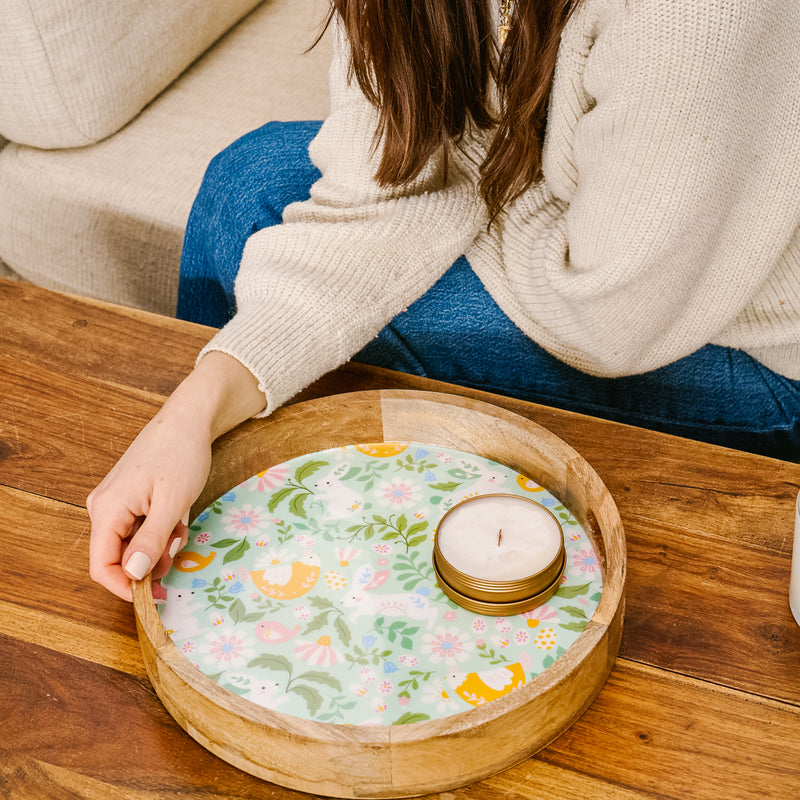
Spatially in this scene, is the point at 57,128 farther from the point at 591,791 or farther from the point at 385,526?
the point at 591,791

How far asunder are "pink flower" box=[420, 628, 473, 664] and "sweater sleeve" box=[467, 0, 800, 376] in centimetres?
39

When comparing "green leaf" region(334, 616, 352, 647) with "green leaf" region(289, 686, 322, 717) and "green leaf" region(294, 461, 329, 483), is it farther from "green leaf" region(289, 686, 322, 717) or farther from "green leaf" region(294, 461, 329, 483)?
"green leaf" region(294, 461, 329, 483)

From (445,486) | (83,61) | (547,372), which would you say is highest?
(83,61)

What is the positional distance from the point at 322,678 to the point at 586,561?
8.7 inches

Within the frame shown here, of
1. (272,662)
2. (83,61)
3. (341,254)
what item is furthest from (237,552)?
(83,61)

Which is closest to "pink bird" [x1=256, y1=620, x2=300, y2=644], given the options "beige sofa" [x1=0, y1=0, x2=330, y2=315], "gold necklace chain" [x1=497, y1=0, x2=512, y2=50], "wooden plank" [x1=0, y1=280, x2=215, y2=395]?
"wooden plank" [x1=0, y1=280, x2=215, y2=395]

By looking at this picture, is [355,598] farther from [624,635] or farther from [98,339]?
[98,339]

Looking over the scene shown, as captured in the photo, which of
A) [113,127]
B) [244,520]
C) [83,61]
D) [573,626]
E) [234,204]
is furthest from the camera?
[113,127]

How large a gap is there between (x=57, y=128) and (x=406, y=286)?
764 mm

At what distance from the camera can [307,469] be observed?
2.58 ft

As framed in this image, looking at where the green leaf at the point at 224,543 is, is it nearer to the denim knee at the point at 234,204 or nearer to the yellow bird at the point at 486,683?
the yellow bird at the point at 486,683

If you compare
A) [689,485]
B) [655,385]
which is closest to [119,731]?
[689,485]

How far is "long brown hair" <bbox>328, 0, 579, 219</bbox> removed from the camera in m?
0.86

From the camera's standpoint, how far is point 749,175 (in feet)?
2.68
